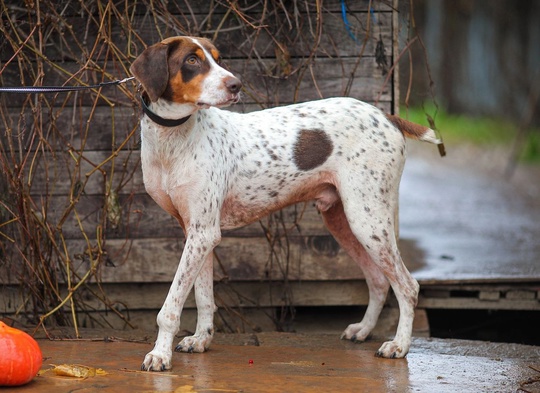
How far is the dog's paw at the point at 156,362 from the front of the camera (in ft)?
14.2

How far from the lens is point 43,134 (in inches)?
229

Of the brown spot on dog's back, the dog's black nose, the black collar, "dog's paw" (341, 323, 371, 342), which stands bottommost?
"dog's paw" (341, 323, 371, 342)

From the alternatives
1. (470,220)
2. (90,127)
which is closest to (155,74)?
(90,127)

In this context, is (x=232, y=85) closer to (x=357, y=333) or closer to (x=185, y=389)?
(x=185, y=389)

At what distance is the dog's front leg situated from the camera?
14.3ft

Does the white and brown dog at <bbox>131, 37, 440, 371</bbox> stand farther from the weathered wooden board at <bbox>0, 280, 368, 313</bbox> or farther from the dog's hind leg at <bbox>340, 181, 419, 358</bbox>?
the weathered wooden board at <bbox>0, 280, 368, 313</bbox>

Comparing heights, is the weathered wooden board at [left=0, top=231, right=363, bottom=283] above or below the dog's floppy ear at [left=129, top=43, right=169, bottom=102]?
below

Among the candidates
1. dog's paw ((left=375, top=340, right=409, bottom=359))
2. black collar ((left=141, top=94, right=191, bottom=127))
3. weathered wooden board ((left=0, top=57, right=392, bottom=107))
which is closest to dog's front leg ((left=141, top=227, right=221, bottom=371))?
black collar ((left=141, top=94, right=191, bottom=127))

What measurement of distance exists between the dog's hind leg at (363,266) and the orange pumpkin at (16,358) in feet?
6.40

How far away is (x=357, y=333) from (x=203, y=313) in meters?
0.98

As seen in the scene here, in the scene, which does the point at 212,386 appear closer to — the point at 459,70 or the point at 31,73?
the point at 31,73

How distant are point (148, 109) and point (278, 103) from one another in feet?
4.96

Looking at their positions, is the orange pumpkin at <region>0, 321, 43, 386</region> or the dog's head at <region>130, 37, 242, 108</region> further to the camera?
the dog's head at <region>130, 37, 242, 108</region>

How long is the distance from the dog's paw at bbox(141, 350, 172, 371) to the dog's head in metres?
1.20
